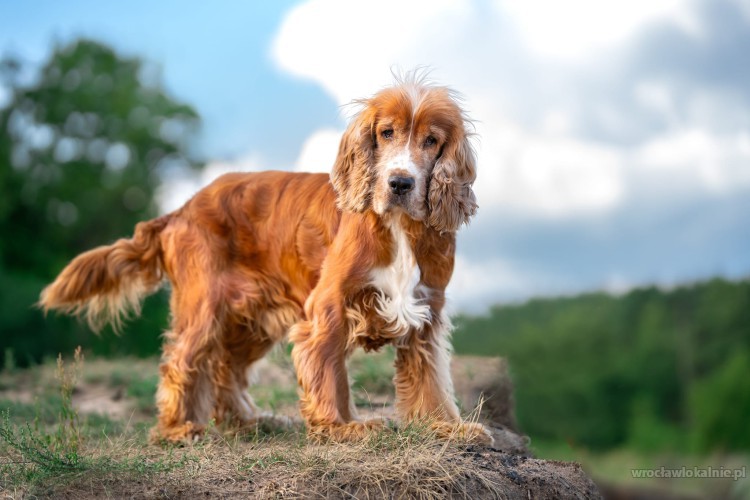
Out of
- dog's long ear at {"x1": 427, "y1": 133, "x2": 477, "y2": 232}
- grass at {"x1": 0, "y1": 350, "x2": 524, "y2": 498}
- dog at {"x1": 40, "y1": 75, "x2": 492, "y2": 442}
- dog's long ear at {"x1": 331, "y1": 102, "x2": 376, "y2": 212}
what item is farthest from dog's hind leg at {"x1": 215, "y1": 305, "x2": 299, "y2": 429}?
dog's long ear at {"x1": 427, "y1": 133, "x2": 477, "y2": 232}

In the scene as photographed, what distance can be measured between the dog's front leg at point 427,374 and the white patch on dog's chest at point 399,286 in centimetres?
28

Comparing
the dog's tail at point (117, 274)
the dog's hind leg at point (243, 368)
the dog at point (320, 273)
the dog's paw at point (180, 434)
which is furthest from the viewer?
the dog's tail at point (117, 274)

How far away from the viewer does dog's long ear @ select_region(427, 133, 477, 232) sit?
5.51 metres

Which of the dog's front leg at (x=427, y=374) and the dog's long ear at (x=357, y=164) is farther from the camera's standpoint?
the dog's front leg at (x=427, y=374)

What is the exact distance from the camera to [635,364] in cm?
2281

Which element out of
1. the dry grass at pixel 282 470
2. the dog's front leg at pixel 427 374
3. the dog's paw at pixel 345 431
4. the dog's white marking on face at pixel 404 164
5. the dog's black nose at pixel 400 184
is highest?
the dog's white marking on face at pixel 404 164

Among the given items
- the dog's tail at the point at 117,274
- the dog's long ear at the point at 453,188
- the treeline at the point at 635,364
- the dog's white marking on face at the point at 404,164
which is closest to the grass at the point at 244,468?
the dog's tail at the point at 117,274

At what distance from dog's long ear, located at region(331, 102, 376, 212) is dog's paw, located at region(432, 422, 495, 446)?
1499 millimetres

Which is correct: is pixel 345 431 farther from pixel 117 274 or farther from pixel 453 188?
pixel 117 274

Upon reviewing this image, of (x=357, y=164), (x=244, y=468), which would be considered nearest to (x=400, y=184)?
(x=357, y=164)

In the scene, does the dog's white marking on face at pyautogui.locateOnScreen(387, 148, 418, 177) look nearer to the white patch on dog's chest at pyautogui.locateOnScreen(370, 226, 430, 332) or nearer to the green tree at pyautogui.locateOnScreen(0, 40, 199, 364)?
the white patch on dog's chest at pyautogui.locateOnScreen(370, 226, 430, 332)

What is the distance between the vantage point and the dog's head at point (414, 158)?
5465 millimetres

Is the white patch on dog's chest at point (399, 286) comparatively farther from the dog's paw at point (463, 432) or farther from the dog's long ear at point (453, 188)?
the dog's paw at point (463, 432)

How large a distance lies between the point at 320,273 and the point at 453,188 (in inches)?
48.3
